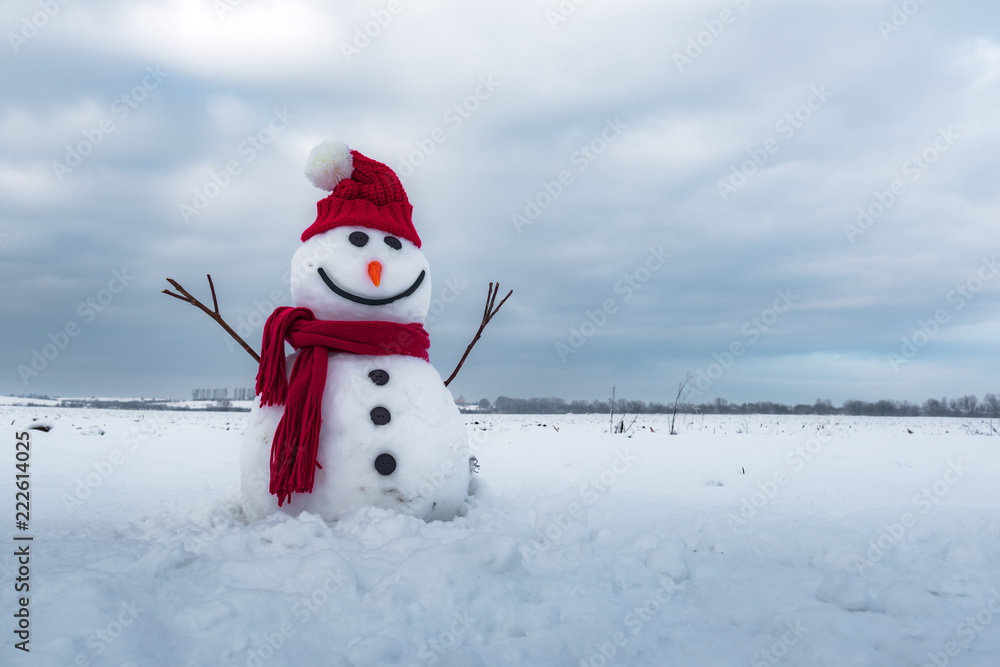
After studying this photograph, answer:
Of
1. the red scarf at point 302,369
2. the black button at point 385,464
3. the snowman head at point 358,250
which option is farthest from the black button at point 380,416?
the snowman head at point 358,250

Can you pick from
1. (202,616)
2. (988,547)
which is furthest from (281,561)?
(988,547)

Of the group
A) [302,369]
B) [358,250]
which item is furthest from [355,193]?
[302,369]

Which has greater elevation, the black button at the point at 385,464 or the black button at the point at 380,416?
the black button at the point at 380,416

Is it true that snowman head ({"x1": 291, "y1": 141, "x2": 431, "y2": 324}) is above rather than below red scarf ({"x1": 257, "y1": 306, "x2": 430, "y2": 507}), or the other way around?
above

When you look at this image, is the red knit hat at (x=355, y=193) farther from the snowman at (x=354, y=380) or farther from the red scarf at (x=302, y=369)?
the red scarf at (x=302, y=369)

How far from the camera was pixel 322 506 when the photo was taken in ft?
11.4

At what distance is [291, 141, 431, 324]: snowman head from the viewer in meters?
3.77

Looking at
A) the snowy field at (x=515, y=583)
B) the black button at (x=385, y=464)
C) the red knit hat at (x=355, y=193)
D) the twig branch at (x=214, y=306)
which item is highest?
the red knit hat at (x=355, y=193)

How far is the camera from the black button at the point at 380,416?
140 inches

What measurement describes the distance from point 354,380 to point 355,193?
4.23 ft

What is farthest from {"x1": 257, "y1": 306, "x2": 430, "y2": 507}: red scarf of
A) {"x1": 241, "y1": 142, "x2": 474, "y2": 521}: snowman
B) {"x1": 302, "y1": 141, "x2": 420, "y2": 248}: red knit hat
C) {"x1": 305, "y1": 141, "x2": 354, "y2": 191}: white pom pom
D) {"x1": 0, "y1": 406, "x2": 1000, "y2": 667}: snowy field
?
{"x1": 305, "y1": 141, "x2": 354, "y2": 191}: white pom pom

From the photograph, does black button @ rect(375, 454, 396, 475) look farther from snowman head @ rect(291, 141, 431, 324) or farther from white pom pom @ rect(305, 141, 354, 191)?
white pom pom @ rect(305, 141, 354, 191)

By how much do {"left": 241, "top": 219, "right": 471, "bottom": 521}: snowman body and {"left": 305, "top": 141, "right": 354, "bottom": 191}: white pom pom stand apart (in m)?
0.45

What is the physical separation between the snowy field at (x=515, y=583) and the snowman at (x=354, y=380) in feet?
0.80
